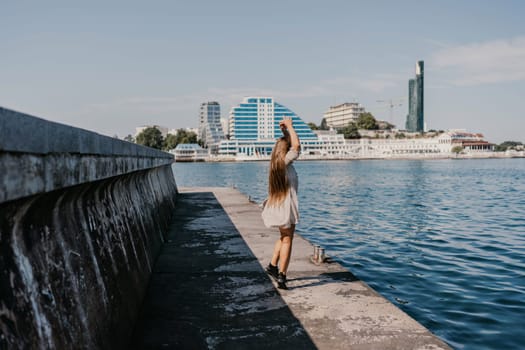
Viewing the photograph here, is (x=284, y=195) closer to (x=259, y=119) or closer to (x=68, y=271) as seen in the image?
(x=68, y=271)

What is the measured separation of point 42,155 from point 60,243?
0.76 metres

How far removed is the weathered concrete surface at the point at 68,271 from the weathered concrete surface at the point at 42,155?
13 cm

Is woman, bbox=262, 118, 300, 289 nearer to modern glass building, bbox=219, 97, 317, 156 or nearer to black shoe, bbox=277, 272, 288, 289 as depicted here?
black shoe, bbox=277, 272, 288, 289

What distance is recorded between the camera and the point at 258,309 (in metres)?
5.12

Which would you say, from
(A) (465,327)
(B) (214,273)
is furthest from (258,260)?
(A) (465,327)

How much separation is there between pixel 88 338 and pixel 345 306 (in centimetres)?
316

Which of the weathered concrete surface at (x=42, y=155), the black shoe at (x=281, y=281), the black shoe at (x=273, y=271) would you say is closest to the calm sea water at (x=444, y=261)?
the black shoe at (x=281, y=281)

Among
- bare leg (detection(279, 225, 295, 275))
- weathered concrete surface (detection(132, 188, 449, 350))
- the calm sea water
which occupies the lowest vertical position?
the calm sea water

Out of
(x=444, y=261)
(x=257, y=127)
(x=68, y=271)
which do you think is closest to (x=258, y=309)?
(x=68, y=271)

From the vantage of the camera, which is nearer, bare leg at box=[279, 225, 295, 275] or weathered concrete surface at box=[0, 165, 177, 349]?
weathered concrete surface at box=[0, 165, 177, 349]

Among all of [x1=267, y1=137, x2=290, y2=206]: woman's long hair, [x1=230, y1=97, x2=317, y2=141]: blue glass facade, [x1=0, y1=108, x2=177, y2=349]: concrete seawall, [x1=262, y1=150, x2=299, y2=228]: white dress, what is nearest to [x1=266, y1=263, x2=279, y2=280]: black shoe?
[x1=262, y1=150, x2=299, y2=228]: white dress

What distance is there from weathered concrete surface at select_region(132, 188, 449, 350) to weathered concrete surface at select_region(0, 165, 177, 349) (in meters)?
0.47

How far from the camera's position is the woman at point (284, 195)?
5727mm

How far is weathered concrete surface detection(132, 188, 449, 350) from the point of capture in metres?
4.27
